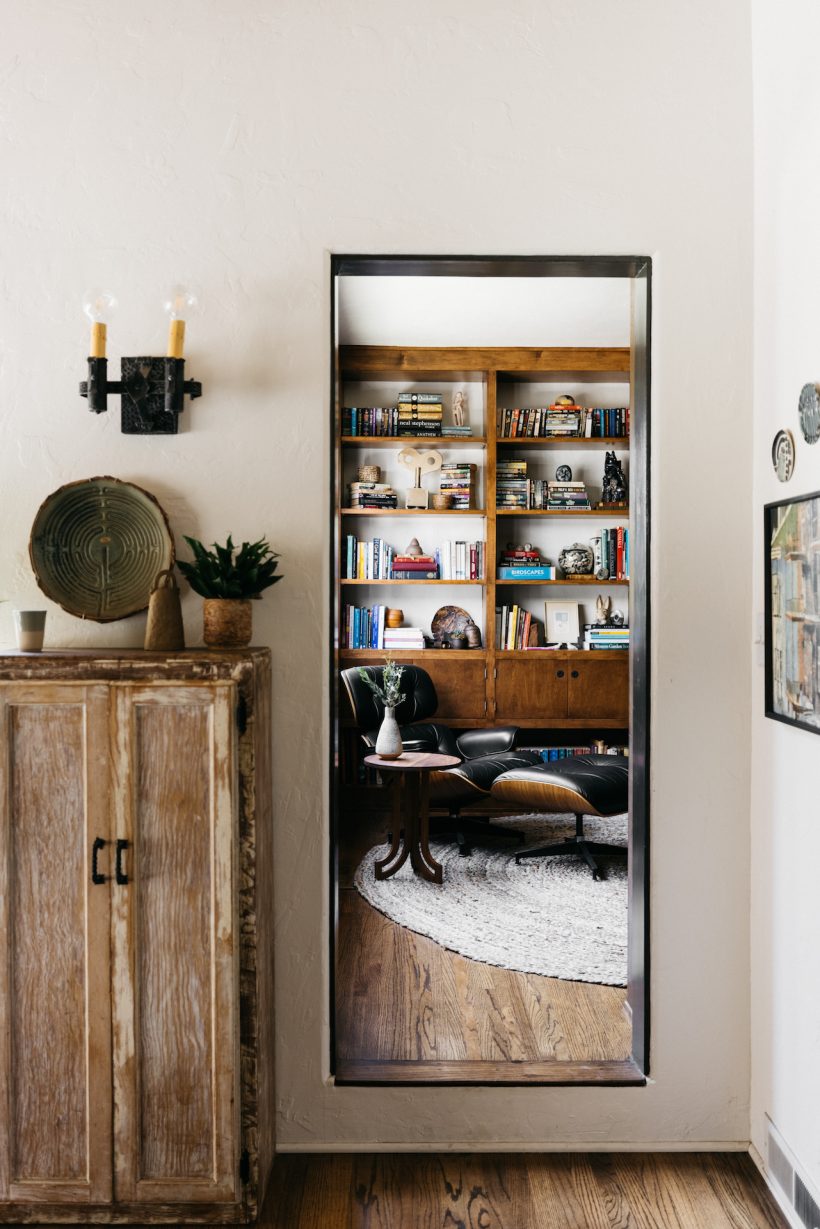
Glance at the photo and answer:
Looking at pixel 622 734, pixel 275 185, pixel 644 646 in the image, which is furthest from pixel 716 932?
pixel 622 734

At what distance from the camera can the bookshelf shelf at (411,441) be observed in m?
5.16

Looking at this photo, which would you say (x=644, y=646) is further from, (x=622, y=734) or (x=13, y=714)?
(x=622, y=734)

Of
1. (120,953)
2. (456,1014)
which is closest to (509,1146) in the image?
(456,1014)

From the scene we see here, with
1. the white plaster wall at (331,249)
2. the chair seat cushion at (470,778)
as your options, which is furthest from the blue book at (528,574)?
the white plaster wall at (331,249)

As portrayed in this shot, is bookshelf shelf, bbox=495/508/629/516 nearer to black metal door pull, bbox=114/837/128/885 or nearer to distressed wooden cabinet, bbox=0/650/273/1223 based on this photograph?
distressed wooden cabinet, bbox=0/650/273/1223

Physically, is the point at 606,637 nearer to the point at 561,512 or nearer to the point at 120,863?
the point at 561,512

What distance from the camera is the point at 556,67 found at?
85.7 inches

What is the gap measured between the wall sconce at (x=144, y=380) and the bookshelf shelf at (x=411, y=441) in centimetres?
301

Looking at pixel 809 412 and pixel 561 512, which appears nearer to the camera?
pixel 809 412

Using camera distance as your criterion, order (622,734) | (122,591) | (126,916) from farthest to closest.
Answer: (622,734) → (122,591) → (126,916)

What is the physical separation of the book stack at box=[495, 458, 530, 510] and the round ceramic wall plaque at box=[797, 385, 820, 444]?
333 cm

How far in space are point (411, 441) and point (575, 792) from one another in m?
2.33

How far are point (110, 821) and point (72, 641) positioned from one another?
1.76 ft

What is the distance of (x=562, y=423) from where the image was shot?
17.1 feet
